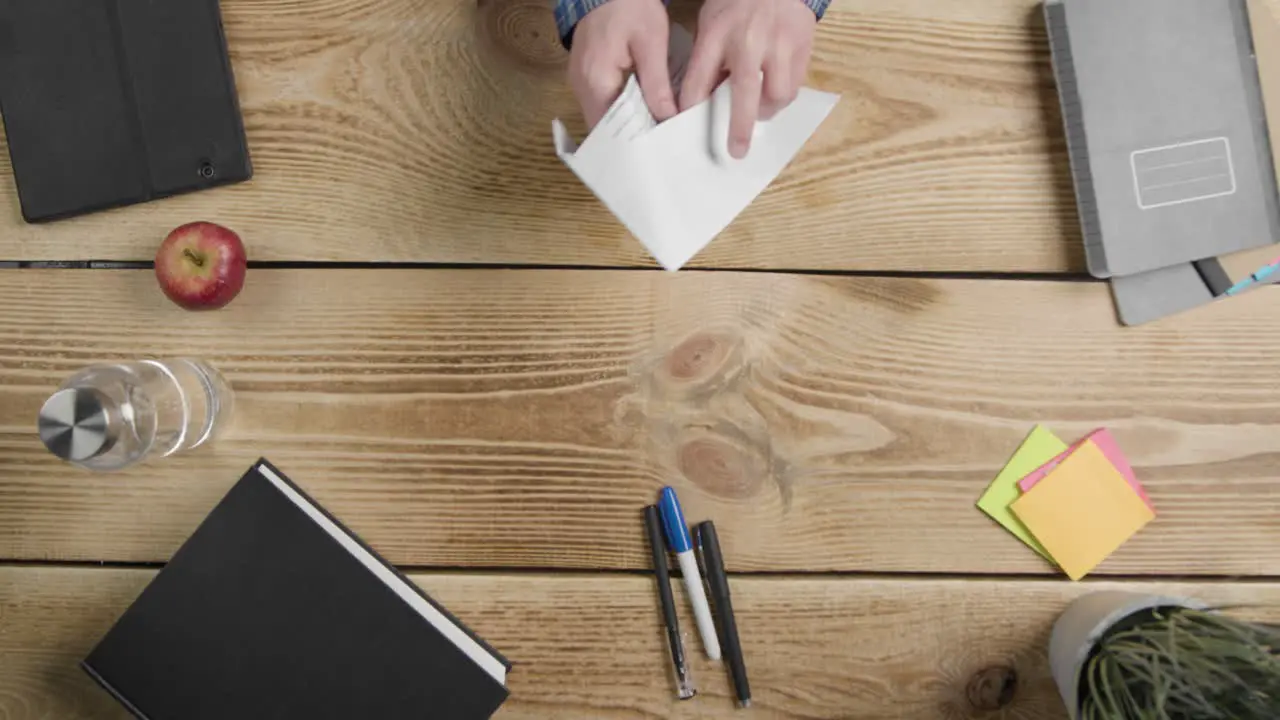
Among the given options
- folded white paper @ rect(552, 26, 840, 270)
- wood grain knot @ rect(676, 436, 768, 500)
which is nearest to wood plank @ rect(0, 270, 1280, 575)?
wood grain knot @ rect(676, 436, 768, 500)

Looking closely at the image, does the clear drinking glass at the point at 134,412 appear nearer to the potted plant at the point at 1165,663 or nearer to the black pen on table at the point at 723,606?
the black pen on table at the point at 723,606

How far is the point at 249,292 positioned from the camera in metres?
0.72

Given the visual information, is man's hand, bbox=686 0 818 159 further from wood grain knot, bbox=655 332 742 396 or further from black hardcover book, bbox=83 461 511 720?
black hardcover book, bbox=83 461 511 720

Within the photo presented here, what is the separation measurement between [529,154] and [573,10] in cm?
14

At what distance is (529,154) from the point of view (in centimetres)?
72

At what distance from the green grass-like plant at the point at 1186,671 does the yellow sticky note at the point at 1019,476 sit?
11cm

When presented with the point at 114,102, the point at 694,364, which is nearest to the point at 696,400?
the point at 694,364

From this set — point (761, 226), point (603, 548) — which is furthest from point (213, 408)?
point (761, 226)

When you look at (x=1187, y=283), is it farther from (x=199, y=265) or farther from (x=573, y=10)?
(x=199, y=265)

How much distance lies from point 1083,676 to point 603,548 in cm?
38

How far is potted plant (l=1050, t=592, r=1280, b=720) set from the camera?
53 centimetres

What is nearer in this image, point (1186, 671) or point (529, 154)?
point (1186, 671)

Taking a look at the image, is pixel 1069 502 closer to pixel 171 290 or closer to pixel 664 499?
pixel 664 499

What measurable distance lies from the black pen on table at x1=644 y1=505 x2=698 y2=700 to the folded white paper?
9.1 inches
